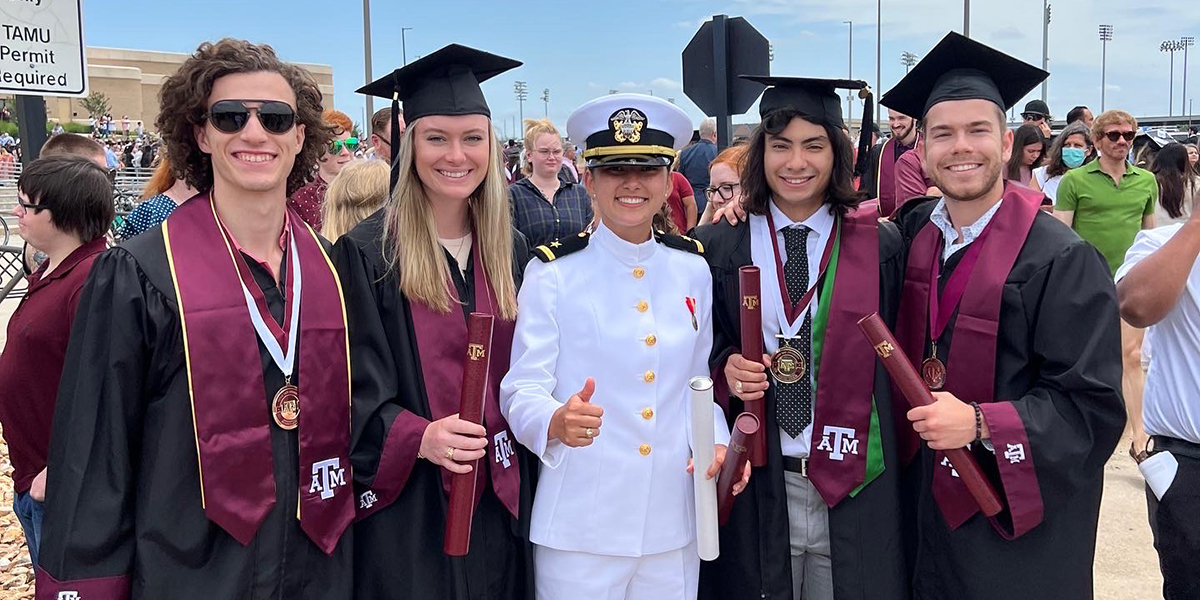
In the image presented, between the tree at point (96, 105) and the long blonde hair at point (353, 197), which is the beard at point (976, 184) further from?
the tree at point (96, 105)

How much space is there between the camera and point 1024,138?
7770 mm

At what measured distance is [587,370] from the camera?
2605 mm

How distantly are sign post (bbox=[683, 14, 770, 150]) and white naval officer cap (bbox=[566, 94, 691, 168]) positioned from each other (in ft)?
10.6

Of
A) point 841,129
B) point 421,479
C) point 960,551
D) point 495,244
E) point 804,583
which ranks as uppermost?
point 841,129

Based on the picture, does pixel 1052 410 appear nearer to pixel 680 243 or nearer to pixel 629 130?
pixel 680 243

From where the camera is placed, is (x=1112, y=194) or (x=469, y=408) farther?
(x=1112, y=194)

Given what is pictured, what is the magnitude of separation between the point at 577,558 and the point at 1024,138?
679 cm

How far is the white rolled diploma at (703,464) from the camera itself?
230 centimetres

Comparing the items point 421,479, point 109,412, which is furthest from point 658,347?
point 109,412

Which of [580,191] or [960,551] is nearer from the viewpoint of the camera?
[960,551]

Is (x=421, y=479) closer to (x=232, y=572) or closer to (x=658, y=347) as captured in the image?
(x=232, y=572)

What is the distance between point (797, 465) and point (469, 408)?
1098mm

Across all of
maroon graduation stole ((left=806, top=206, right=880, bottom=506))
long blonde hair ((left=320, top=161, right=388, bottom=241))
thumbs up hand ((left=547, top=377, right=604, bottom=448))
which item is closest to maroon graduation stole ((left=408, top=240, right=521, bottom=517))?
thumbs up hand ((left=547, top=377, right=604, bottom=448))

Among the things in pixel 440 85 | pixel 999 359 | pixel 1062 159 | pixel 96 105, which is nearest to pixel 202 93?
pixel 440 85
